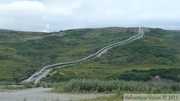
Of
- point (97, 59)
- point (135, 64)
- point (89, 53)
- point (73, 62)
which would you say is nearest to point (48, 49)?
point (89, 53)

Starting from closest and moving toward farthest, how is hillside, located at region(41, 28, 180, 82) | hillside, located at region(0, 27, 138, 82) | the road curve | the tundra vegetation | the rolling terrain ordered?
the tundra vegetation, hillside, located at region(41, 28, 180, 82), the road curve, the rolling terrain, hillside, located at region(0, 27, 138, 82)

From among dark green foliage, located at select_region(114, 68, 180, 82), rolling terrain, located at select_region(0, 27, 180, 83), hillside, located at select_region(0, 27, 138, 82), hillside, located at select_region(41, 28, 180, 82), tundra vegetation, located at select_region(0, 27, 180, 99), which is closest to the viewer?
tundra vegetation, located at select_region(0, 27, 180, 99)

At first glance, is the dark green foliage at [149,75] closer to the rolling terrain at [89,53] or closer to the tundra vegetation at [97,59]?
the tundra vegetation at [97,59]

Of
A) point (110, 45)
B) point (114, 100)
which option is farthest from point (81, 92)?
point (110, 45)

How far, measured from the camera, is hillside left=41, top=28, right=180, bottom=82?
6119 centimetres

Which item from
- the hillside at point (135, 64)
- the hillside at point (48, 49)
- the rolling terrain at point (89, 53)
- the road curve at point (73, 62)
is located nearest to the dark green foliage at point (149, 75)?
the hillside at point (135, 64)

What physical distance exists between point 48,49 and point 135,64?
32946 mm

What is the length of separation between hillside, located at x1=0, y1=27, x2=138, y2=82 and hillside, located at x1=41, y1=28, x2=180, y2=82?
22.8ft

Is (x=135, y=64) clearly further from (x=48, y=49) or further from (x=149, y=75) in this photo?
(x=48, y=49)

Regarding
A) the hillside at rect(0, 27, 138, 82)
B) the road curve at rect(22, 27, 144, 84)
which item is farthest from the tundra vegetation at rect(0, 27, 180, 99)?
the road curve at rect(22, 27, 144, 84)

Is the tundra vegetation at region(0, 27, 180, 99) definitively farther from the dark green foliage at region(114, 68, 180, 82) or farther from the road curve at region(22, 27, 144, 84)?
the road curve at region(22, 27, 144, 84)

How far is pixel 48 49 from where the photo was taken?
10706 cm

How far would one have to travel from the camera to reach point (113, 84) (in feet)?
79.2

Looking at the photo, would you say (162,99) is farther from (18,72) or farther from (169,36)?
(169,36)
